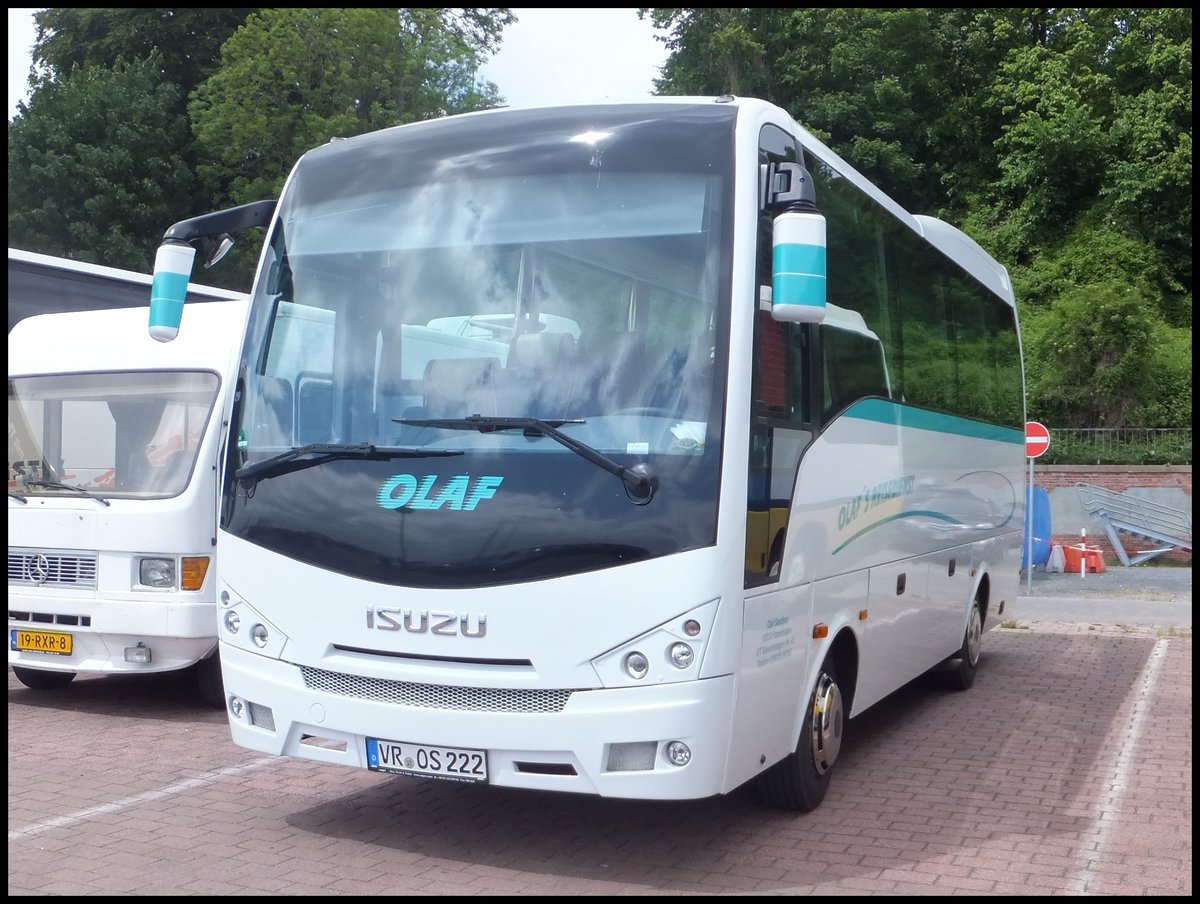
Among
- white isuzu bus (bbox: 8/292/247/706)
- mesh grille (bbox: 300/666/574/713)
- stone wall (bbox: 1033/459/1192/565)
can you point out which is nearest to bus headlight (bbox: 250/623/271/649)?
mesh grille (bbox: 300/666/574/713)

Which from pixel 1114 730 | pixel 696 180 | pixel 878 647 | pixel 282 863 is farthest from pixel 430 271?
pixel 1114 730

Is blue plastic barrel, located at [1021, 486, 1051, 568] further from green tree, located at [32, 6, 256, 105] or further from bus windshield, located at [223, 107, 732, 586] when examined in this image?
green tree, located at [32, 6, 256, 105]

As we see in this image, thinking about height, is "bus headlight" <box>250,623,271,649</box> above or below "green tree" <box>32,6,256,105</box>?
below

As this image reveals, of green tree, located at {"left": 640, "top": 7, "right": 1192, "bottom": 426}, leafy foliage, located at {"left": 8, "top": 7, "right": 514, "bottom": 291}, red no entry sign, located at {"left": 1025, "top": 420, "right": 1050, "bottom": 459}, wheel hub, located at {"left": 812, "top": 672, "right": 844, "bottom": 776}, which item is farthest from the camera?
leafy foliage, located at {"left": 8, "top": 7, "right": 514, "bottom": 291}

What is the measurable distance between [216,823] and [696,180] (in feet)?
12.5

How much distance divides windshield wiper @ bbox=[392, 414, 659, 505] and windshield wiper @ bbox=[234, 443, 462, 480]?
0.48 feet

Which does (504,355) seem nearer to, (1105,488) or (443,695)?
(443,695)

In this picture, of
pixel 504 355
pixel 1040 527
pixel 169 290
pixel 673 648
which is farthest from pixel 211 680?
pixel 1040 527

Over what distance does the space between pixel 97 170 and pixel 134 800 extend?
109 ft

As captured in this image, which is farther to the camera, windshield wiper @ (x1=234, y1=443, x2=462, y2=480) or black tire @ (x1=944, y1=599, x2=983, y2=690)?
black tire @ (x1=944, y1=599, x2=983, y2=690)

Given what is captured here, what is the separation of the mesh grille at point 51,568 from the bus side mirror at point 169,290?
3.03m

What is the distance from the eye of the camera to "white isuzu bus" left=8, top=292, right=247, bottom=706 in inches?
353

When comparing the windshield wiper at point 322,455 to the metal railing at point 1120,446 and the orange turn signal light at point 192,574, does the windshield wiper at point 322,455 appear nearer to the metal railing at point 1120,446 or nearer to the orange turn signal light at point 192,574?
the orange turn signal light at point 192,574

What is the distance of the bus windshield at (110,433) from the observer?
30.4 feet
